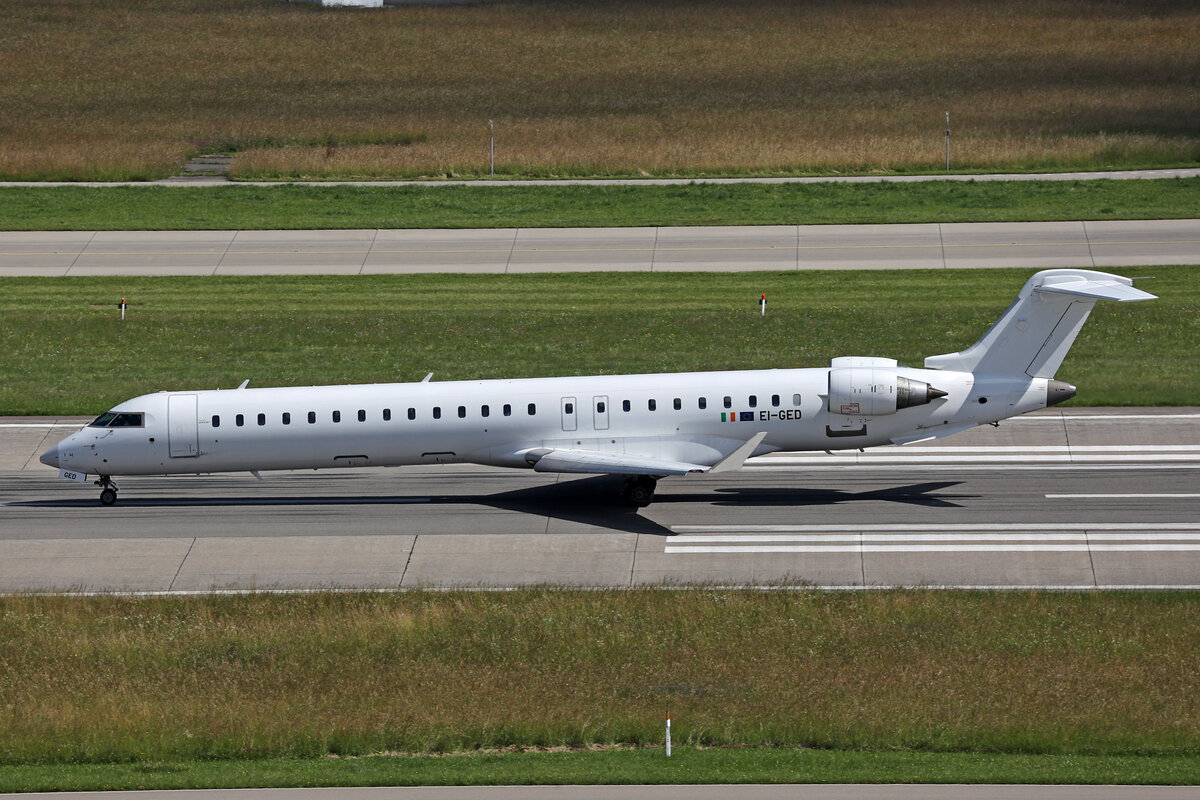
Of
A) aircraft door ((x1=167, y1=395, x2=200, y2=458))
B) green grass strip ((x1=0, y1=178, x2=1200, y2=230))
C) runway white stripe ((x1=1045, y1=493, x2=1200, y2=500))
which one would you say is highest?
green grass strip ((x1=0, y1=178, x2=1200, y2=230))

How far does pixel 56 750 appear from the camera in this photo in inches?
911

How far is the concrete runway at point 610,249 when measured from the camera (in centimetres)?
5378

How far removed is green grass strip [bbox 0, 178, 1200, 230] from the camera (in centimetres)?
5831

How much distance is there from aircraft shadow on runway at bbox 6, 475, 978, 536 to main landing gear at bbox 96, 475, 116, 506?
219mm

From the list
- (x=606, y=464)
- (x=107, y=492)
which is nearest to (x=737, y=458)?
(x=606, y=464)

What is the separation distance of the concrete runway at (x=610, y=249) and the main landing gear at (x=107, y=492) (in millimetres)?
19085

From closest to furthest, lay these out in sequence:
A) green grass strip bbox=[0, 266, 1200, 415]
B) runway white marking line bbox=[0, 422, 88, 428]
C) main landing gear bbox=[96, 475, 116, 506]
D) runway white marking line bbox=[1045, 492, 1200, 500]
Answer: runway white marking line bbox=[1045, 492, 1200, 500], main landing gear bbox=[96, 475, 116, 506], runway white marking line bbox=[0, 422, 88, 428], green grass strip bbox=[0, 266, 1200, 415]

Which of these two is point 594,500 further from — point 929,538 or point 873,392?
point 929,538

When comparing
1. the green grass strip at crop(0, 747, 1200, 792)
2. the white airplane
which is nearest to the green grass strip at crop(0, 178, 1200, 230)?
the white airplane

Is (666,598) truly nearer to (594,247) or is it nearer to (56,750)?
(56,750)

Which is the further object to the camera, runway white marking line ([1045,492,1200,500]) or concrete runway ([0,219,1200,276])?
concrete runway ([0,219,1200,276])

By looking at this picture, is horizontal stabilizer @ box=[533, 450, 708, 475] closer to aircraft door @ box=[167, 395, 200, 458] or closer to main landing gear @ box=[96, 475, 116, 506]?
aircraft door @ box=[167, 395, 200, 458]

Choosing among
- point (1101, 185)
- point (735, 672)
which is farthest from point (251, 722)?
point (1101, 185)

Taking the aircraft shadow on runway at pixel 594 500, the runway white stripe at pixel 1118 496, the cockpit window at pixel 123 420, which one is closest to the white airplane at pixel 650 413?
the cockpit window at pixel 123 420
